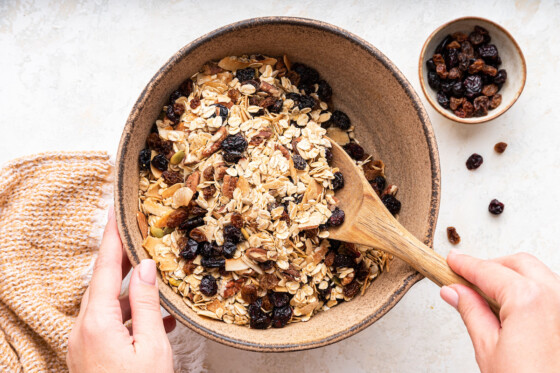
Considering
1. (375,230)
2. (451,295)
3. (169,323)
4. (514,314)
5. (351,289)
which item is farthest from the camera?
(169,323)

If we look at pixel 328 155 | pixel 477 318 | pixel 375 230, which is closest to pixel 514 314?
pixel 477 318

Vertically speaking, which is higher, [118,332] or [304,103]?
[304,103]

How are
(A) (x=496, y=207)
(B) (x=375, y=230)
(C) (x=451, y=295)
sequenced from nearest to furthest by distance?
1. (C) (x=451, y=295)
2. (B) (x=375, y=230)
3. (A) (x=496, y=207)

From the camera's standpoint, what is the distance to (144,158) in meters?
1.21

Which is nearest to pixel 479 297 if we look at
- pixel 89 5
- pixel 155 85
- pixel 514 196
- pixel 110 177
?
pixel 514 196

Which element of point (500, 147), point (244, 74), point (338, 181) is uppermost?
point (244, 74)

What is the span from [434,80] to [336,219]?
55 cm

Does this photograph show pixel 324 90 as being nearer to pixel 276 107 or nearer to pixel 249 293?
pixel 276 107

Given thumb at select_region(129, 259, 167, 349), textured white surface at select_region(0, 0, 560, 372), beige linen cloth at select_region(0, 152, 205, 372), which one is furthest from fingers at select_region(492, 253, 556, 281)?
beige linen cloth at select_region(0, 152, 205, 372)

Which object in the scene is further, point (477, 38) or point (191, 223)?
point (477, 38)

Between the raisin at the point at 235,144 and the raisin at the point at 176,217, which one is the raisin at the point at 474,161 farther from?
the raisin at the point at 176,217

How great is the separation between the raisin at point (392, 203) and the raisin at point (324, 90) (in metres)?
0.33

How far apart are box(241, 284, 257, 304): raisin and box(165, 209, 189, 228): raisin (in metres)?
0.23

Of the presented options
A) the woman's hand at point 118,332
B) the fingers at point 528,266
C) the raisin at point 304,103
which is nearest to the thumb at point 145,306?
the woman's hand at point 118,332
